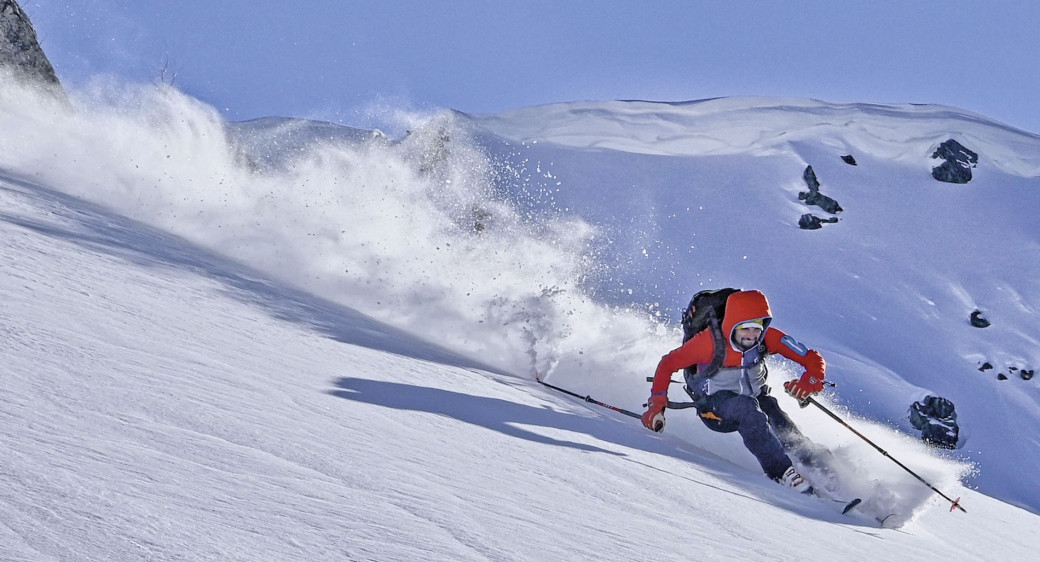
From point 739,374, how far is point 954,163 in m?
56.7

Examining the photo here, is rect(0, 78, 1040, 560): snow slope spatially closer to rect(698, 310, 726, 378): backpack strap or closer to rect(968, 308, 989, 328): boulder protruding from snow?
rect(698, 310, 726, 378): backpack strap

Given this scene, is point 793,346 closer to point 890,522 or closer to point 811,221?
point 890,522

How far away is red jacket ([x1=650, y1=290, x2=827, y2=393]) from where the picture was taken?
6.16m

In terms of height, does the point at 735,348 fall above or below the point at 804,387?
above

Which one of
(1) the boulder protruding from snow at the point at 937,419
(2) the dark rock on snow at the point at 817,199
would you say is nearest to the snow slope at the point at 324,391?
(1) the boulder protruding from snow at the point at 937,419

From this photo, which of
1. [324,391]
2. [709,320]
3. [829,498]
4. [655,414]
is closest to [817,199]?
[709,320]

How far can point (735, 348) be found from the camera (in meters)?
6.17

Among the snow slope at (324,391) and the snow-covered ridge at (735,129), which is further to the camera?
the snow-covered ridge at (735,129)

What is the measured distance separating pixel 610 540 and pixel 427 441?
Result: 42.9 inches

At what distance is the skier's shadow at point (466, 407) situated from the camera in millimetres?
4414

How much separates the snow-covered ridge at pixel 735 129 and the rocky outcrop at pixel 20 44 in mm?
33483

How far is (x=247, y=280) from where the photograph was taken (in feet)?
23.8

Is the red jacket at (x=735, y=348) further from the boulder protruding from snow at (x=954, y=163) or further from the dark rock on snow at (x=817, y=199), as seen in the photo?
the boulder protruding from snow at (x=954, y=163)

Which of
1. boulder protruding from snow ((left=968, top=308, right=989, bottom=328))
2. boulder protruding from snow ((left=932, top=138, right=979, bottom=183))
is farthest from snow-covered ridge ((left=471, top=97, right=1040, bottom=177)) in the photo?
boulder protruding from snow ((left=968, top=308, right=989, bottom=328))
